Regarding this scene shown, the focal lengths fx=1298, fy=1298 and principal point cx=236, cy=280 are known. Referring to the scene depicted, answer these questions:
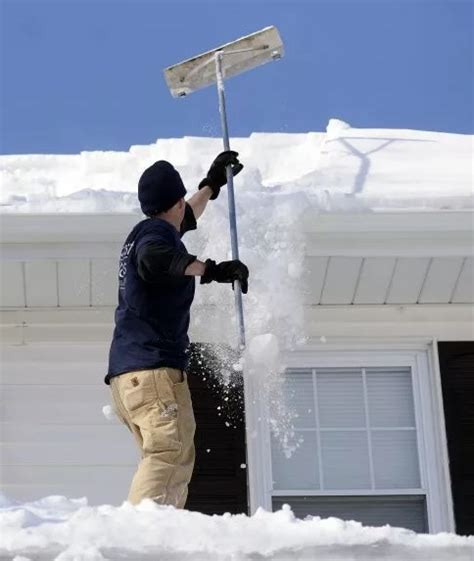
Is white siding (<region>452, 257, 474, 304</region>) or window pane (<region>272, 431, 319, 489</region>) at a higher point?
white siding (<region>452, 257, 474, 304</region>)

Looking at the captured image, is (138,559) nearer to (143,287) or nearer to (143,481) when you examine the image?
(143,481)

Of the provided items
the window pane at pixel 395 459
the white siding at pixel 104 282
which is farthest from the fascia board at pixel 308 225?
the window pane at pixel 395 459

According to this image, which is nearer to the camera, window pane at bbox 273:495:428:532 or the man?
the man

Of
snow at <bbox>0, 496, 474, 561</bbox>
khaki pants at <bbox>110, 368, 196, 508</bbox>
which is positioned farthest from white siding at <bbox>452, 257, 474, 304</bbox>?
snow at <bbox>0, 496, 474, 561</bbox>

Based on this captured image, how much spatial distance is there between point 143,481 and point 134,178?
10.6ft

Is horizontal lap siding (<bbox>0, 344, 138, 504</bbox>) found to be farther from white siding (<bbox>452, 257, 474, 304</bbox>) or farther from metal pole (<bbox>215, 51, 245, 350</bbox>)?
white siding (<bbox>452, 257, 474, 304</bbox>)

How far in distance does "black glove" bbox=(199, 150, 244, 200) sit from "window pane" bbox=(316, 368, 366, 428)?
1927 mm

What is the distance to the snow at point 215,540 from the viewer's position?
3.61m

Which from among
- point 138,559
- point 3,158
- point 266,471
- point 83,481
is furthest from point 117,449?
point 138,559

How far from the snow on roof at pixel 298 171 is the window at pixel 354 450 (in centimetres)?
107

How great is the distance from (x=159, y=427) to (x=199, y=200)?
1332 millimetres

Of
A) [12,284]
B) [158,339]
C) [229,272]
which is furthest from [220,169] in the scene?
[12,284]

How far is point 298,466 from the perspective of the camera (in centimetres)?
723

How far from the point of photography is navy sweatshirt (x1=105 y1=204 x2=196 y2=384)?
16.0 feet
